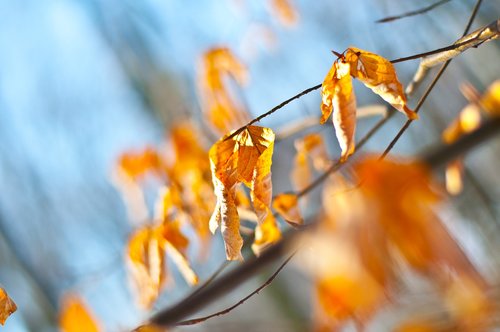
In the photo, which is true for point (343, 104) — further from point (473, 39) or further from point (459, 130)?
point (459, 130)

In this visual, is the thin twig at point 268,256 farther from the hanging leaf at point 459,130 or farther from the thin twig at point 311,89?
the hanging leaf at point 459,130

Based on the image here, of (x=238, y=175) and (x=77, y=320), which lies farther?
(x=77, y=320)

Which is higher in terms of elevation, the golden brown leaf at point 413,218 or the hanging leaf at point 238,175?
the hanging leaf at point 238,175

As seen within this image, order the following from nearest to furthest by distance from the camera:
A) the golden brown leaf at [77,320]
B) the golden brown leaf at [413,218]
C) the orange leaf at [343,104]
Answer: the golden brown leaf at [413,218] < the orange leaf at [343,104] < the golden brown leaf at [77,320]

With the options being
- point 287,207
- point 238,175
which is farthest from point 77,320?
point 238,175

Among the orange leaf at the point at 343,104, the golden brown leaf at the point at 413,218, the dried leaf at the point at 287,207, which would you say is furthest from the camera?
the dried leaf at the point at 287,207

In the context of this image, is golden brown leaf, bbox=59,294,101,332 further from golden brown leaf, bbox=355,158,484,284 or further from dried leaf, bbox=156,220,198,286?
golden brown leaf, bbox=355,158,484,284

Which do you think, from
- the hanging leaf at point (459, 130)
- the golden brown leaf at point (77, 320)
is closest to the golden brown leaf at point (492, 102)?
the hanging leaf at point (459, 130)

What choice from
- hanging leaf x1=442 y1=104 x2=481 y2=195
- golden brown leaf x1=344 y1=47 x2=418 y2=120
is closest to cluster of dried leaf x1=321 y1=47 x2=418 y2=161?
golden brown leaf x1=344 y1=47 x2=418 y2=120
